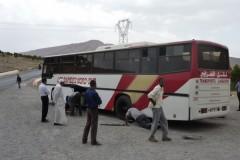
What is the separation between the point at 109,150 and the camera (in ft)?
34.1

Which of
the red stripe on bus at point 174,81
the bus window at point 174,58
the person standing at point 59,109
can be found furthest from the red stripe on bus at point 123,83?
the person standing at point 59,109


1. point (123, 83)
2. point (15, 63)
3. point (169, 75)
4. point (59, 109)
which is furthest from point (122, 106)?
point (15, 63)

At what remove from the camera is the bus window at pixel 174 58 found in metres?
14.1

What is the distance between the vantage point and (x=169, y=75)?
14586mm

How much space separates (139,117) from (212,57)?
335cm

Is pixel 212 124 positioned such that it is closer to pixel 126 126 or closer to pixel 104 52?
pixel 126 126

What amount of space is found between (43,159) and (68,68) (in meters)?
12.2

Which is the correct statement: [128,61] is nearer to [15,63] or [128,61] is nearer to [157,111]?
[157,111]

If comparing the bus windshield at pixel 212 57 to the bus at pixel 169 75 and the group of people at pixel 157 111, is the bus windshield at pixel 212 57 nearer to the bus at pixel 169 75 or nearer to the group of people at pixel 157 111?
the bus at pixel 169 75

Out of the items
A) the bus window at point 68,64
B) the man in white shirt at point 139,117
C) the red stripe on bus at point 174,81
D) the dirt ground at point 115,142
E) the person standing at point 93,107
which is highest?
the bus window at point 68,64

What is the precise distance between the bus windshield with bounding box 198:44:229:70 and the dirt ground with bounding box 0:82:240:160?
7.39ft

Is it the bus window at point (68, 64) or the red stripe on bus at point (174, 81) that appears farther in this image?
the bus window at point (68, 64)

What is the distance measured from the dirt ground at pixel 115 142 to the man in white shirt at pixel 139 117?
0.28 m

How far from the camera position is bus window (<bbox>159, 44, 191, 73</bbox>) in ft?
46.3
